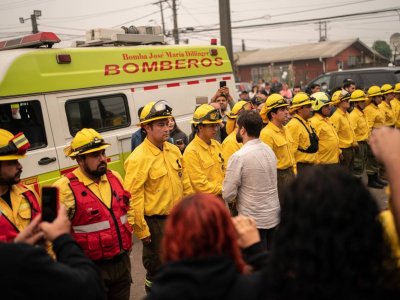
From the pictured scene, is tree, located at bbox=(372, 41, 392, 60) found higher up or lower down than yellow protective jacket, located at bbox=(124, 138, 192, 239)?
higher up

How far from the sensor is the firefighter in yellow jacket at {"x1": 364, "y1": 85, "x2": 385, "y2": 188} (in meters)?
8.29

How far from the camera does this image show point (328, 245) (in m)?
1.31

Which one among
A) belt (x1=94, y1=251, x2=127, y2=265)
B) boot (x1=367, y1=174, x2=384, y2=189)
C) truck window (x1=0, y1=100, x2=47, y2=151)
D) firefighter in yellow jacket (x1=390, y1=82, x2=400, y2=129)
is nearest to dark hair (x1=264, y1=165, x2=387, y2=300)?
belt (x1=94, y1=251, x2=127, y2=265)

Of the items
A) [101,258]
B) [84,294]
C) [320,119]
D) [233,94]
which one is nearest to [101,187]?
[101,258]

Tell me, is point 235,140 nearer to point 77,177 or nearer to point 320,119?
point 320,119

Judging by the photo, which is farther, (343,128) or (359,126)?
(359,126)

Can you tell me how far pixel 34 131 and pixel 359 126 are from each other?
20.9 ft

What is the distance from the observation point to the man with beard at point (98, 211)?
9.63 ft

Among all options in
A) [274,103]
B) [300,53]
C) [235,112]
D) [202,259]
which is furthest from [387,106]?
[300,53]

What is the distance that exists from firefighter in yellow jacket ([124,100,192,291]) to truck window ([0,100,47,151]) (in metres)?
2.16

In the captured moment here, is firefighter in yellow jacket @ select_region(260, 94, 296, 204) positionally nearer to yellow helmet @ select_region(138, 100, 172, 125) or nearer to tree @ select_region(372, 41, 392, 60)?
yellow helmet @ select_region(138, 100, 172, 125)

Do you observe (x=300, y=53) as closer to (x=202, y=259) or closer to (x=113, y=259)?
(x=113, y=259)

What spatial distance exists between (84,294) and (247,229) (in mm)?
830

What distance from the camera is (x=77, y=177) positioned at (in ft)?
9.92
